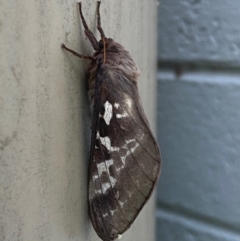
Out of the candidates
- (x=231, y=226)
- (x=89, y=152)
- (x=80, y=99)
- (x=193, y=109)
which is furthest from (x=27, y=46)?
(x=231, y=226)

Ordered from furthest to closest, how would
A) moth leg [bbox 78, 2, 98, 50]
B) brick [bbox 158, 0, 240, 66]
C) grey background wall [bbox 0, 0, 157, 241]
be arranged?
brick [bbox 158, 0, 240, 66] → moth leg [bbox 78, 2, 98, 50] → grey background wall [bbox 0, 0, 157, 241]

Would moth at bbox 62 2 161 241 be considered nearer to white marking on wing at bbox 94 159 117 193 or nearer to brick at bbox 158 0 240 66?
white marking on wing at bbox 94 159 117 193

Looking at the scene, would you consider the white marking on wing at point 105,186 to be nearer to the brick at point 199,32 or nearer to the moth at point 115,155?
the moth at point 115,155

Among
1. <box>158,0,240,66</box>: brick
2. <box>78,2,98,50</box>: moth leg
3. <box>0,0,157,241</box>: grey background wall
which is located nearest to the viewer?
<box>0,0,157,241</box>: grey background wall

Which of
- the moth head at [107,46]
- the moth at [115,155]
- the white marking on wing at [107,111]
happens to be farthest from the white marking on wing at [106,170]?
the moth head at [107,46]

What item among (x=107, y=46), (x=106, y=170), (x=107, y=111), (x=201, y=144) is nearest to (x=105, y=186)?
(x=106, y=170)

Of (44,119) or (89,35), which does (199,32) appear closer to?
(89,35)

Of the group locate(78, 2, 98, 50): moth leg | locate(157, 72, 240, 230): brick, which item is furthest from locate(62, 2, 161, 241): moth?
locate(157, 72, 240, 230): brick
